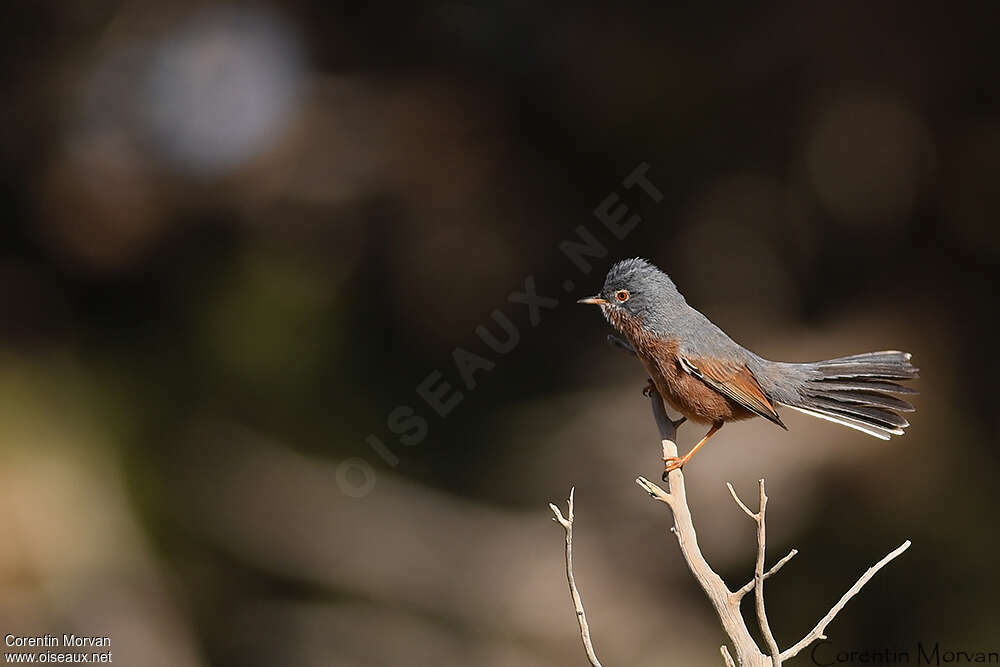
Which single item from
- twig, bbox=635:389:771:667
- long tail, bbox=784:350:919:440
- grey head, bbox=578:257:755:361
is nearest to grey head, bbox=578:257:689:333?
grey head, bbox=578:257:755:361

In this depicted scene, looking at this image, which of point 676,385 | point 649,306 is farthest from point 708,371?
point 649,306

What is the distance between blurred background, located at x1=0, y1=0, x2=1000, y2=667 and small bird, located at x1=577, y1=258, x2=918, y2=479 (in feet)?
11.7

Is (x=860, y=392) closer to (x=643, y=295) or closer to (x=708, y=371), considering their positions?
(x=708, y=371)

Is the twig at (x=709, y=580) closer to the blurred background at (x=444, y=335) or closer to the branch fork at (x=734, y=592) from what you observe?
the branch fork at (x=734, y=592)

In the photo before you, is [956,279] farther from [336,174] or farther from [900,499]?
[336,174]

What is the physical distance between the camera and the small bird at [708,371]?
3.08 m

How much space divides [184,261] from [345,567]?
3156mm

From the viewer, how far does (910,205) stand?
279 inches

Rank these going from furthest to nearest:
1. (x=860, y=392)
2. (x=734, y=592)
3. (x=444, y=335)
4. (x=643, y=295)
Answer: (x=444, y=335) < (x=860, y=392) < (x=643, y=295) < (x=734, y=592)

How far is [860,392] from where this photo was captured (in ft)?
11.7

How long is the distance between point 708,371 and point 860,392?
2.71 feet

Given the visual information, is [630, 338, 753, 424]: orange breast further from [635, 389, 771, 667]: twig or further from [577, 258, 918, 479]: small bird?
[635, 389, 771, 667]: twig

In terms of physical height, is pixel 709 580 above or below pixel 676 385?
below

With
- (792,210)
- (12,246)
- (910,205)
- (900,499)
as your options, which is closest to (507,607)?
(900,499)
